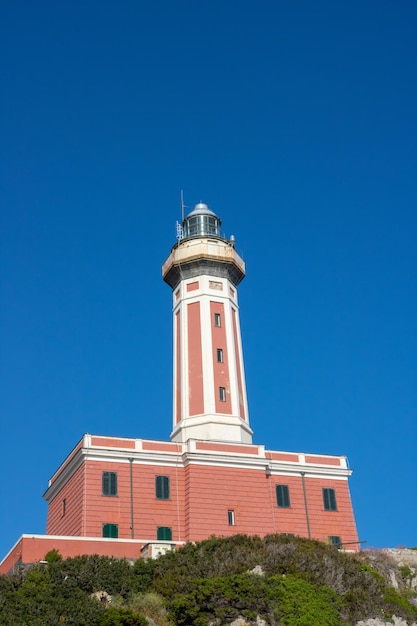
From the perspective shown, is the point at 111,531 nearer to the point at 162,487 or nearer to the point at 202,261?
the point at 162,487

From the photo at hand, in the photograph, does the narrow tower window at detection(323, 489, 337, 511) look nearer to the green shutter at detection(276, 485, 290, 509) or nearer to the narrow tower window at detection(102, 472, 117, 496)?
the green shutter at detection(276, 485, 290, 509)

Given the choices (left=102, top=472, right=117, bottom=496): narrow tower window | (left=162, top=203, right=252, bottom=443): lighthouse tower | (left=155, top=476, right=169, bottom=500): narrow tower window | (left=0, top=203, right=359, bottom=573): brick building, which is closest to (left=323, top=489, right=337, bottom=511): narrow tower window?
(left=0, top=203, right=359, bottom=573): brick building

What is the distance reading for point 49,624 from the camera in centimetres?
3127

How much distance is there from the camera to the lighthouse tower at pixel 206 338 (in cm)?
4822

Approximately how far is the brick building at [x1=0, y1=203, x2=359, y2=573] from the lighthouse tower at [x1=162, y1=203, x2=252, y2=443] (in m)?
0.06

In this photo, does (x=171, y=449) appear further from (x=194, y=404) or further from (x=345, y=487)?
(x=345, y=487)

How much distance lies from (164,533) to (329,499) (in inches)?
396

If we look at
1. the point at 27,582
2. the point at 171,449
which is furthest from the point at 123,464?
the point at 27,582

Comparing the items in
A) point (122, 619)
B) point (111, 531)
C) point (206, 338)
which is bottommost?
point (122, 619)

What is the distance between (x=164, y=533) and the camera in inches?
1704

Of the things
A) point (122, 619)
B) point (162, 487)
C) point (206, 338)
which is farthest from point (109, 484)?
point (122, 619)

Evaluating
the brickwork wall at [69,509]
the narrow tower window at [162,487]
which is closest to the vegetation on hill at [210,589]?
the narrow tower window at [162,487]

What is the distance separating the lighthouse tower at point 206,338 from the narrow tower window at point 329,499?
518 cm

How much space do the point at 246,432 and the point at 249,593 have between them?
1578cm
